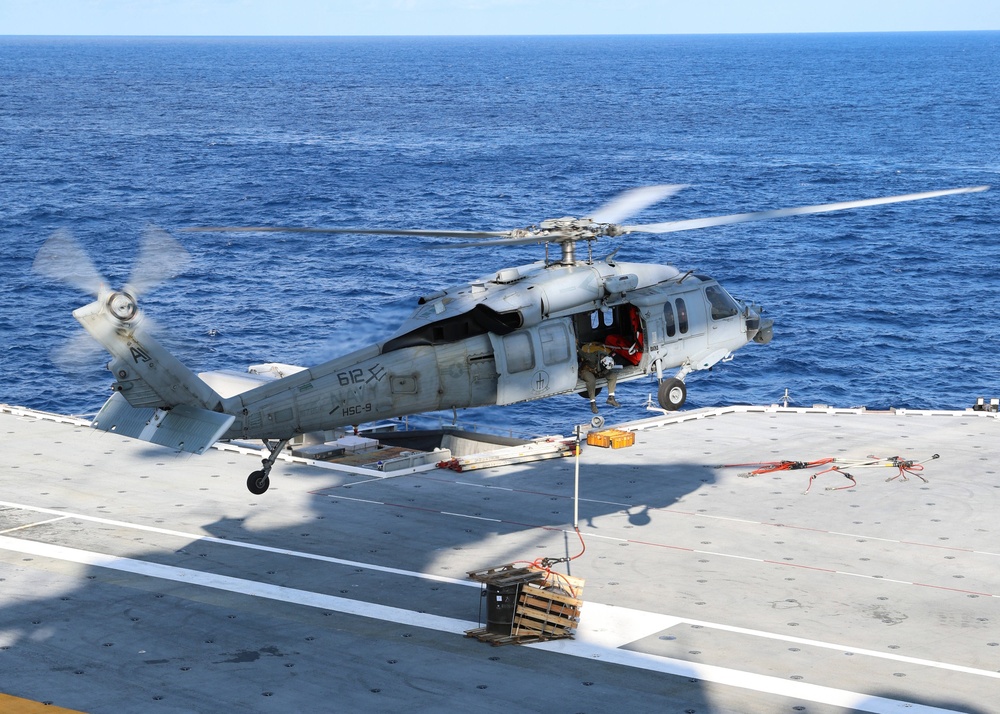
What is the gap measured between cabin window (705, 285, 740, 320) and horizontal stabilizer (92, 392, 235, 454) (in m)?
11.9

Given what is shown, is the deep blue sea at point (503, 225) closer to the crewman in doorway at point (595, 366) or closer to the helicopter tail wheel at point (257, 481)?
the helicopter tail wheel at point (257, 481)

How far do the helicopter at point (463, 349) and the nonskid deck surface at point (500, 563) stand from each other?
373cm

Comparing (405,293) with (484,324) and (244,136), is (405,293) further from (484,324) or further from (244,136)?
(244,136)

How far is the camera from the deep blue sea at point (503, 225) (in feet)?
195

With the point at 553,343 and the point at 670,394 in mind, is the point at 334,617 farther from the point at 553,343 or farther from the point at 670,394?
the point at 670,394

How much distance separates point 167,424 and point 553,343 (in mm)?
8358

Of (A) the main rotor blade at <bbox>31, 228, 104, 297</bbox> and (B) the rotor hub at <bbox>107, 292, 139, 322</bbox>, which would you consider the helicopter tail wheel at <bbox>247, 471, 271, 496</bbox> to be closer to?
(B) the rotor hub at <bbox>107, 292, 139, 322</bbox>

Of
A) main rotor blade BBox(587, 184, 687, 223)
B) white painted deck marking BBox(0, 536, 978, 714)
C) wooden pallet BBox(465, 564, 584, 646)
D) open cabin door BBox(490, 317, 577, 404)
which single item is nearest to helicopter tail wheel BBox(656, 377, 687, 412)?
open cabin door BBox(490, 317, 577, 404)

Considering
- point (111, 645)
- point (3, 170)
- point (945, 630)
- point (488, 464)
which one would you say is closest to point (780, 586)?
point (945, 630)

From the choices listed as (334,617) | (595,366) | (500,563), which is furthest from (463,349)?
(334,617)

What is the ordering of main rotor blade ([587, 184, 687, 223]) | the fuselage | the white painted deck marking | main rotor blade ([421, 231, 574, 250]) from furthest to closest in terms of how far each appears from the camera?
main rotor blade ([587, 184, 687, 223]), the fuselage, main rotor blade ([421, 231, 574, 250]), the white painted deck marking

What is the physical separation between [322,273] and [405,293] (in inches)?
392

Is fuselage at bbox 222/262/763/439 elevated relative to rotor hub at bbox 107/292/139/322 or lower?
lower

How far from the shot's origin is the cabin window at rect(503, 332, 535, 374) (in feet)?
85.1
